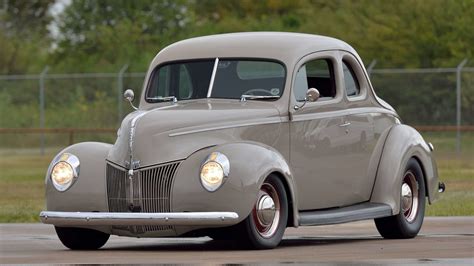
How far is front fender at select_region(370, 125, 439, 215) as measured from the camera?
15023mm

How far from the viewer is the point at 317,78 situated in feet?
48.5

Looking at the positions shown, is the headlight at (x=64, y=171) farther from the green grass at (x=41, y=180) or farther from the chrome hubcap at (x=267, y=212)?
the green grass at (x=41, y=180)

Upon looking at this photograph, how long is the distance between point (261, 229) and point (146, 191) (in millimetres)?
1037

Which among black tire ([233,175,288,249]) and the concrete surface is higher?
black tire ([233,175,288,249])

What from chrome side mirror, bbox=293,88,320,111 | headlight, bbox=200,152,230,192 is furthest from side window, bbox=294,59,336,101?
headlight, bbox=200,152,230,192

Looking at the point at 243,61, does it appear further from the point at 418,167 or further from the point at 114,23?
the point at 114,23

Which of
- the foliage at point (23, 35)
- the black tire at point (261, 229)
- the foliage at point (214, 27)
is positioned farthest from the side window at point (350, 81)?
the foliage at point (23, 35)

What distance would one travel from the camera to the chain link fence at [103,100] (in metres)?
38.6

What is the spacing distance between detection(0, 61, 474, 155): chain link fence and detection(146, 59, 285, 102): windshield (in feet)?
73.6

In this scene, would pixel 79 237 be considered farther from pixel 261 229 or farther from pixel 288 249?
pixel 288 249

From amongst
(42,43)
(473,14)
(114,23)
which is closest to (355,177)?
(473,14)

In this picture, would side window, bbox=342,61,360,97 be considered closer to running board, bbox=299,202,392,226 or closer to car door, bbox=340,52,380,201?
car door, bbox=340,52,380,201

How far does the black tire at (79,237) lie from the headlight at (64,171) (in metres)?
0.46

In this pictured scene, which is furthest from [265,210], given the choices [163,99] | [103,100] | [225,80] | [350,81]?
[103,100]
